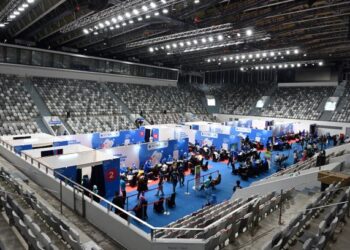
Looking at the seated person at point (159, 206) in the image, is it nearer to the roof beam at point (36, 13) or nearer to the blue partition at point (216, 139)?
the roof beam at point (36, 13)

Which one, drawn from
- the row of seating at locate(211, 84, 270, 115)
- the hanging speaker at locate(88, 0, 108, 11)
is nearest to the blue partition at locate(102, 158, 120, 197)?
the hanging speaker at locate(88, 0, 108, 11)

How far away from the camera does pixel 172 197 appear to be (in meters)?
12.0

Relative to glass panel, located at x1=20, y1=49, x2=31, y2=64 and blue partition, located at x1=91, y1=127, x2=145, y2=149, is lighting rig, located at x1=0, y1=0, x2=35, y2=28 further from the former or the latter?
glass panel, located at x1=20, y1=49, x2=31, y2=64

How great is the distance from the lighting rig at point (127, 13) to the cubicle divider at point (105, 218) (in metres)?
8.70

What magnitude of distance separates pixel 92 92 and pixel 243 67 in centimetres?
1992

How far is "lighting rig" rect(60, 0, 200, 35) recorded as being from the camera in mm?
13523

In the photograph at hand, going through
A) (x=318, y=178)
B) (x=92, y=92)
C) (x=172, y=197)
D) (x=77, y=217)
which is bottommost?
(x=172, y=197)

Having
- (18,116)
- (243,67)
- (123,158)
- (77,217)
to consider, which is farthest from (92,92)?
(77,217)

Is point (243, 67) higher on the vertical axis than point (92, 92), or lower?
higher

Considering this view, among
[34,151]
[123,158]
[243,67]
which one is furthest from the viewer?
[243,67]

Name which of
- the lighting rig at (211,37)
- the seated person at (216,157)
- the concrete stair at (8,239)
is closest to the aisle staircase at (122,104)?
the lighting rig at (211,37)

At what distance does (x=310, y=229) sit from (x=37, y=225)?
6.19 meters

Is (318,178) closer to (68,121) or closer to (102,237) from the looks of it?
(102,237)

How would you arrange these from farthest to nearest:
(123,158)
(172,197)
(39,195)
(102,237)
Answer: (123,158)
(172,197)
(39,195)
(102,237)
